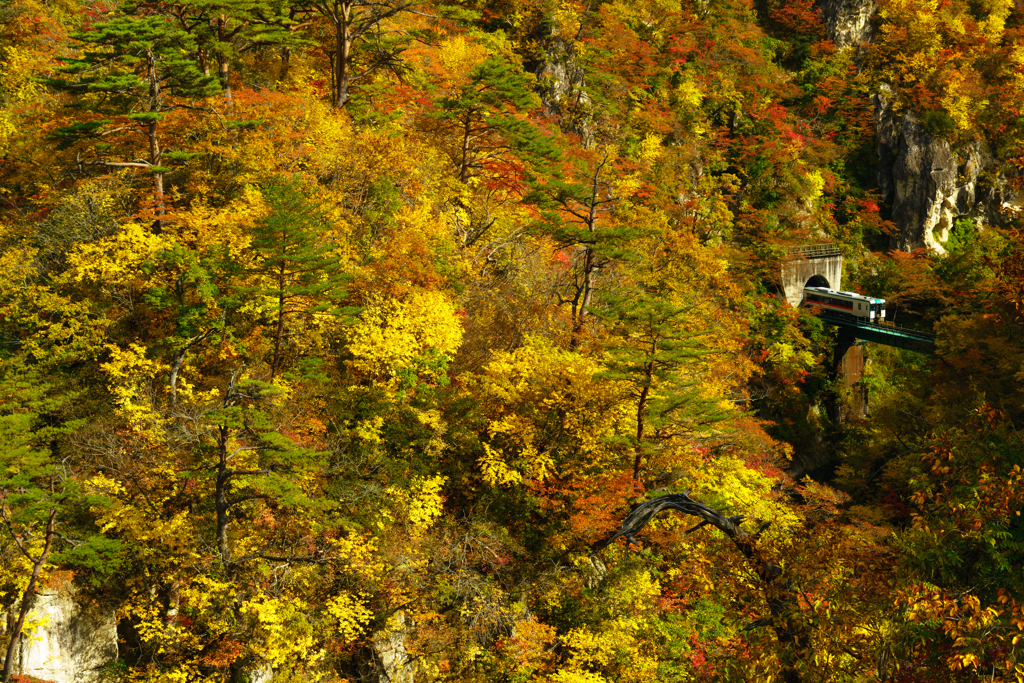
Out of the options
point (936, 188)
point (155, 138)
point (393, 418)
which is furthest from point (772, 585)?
point (936, 188)

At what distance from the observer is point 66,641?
14.1m

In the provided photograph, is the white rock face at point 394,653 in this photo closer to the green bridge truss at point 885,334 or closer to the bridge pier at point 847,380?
the green bridge truss at point 885,334

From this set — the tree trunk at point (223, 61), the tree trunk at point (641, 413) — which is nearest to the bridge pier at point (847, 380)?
the tree trunk at point (641, 413)

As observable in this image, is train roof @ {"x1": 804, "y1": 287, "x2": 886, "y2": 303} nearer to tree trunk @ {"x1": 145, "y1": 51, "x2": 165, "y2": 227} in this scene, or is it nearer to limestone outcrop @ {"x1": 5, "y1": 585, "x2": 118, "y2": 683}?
tree trunk @ {"x1": 145, "y1": 51, "x2": 165, "y2": 227}

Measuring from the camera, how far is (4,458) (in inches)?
527

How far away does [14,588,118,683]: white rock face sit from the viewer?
13.5 meters

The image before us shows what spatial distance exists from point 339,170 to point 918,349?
2764 cm

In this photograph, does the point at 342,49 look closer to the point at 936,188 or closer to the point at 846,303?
the point at 846,303

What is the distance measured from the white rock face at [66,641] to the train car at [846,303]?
110 ft

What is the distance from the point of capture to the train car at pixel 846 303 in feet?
111

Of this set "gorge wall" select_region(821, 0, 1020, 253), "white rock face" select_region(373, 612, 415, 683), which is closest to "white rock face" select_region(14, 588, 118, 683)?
"white rock face" select_region(373, 612, 415, 683)

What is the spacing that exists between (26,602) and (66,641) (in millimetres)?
1671

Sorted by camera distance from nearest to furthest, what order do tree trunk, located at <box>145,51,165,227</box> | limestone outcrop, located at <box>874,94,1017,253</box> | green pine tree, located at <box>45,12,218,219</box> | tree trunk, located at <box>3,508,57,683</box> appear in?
tree trunk, located at <box>3,508,57,683</box> < green pine tree, located at <box>45,12,218,219</box> < tree trunk, located at <box>145,51,165,227</box> < limestone outcrop, located at <box>874,94,1017,253</box>

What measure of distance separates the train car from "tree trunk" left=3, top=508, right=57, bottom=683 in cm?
3408
